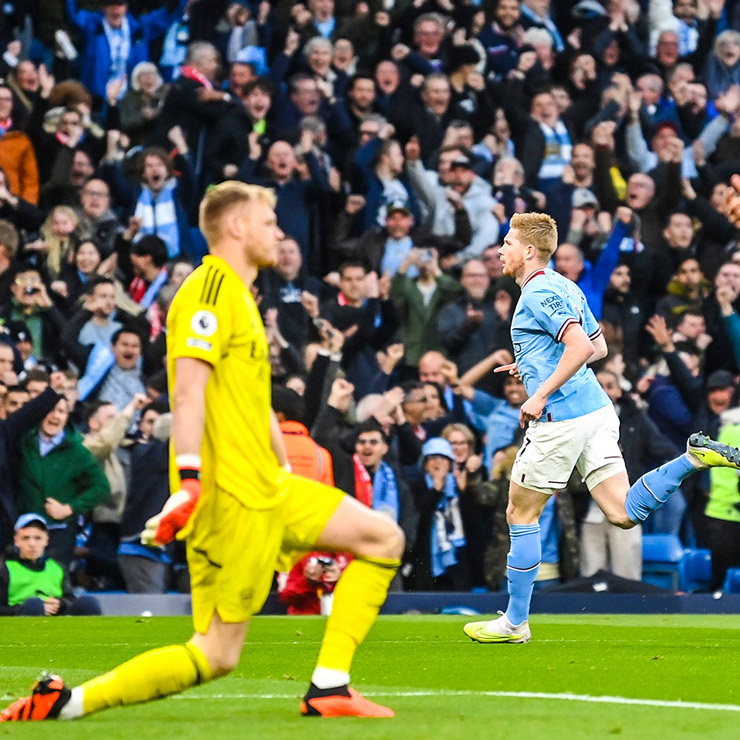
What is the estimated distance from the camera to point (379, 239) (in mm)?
17156

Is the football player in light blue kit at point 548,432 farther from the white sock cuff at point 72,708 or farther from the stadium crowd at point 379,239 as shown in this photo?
the white sock cuff at point 72,708

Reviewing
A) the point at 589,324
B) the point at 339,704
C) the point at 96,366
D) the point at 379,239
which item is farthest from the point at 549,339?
the point at 379,239


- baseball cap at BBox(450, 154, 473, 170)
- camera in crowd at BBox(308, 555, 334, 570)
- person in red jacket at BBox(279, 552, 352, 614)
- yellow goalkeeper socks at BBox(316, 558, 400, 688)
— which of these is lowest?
person in red jacket at BBox(279, 552, 352, 614)

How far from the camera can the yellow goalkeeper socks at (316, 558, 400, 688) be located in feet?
19.8

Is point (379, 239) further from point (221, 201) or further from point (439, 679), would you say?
point (221, 201)

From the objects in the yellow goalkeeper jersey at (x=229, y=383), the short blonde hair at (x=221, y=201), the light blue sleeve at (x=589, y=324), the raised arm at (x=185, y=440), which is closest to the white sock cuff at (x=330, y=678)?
the yellow goalkeeper jersey at (x=229, y=383)

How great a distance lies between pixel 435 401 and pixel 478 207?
308 centimetres

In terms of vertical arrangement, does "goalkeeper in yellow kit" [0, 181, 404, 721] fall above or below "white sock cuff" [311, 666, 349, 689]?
above

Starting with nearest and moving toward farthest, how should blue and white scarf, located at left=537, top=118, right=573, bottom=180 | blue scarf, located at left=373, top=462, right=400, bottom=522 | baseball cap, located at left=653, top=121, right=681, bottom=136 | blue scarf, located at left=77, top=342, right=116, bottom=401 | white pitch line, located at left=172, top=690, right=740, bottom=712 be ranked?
white pitch line, located at left=172, top=690, right=740, bottom=712, blue scarf, located at left=373, top=462, right=400, bottom=522, blue scarf, located at left=77, top=342, right=116, bottom=401, blue and white scarf, located at left=537, top=118, right=573, bottom=180, baseball cap, located at left=653, top=121, right=681, bottom=136

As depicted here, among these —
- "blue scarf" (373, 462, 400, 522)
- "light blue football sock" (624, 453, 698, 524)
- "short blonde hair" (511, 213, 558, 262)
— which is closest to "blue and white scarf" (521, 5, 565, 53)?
"blue scarf" (373, 462, 400, 522)

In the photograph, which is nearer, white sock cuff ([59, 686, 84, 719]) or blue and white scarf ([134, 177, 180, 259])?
white sock cuff ([59, 686, 84, 719])

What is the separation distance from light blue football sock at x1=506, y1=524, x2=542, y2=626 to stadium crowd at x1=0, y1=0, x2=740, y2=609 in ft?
11.3

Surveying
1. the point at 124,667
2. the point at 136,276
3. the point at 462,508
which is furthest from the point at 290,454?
the point at 124,667

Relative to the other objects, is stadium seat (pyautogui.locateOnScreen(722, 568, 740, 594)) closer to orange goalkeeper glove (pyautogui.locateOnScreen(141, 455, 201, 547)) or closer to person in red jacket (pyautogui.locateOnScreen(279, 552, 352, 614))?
person in red jacket (pyautogui.locateOnScreen(279, 552, 352, 614))
